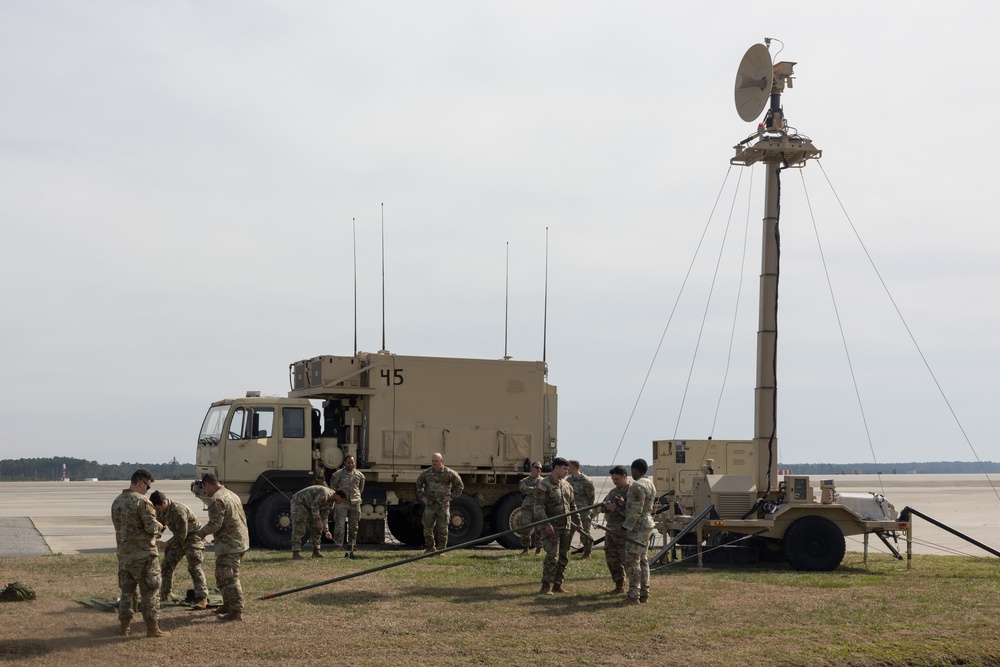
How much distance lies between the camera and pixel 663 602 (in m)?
12.7

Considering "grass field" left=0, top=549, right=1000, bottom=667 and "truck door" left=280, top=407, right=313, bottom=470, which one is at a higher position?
"truck door" left=280, top=407, right=313, bottom=470

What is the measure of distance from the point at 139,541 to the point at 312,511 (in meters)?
6.80

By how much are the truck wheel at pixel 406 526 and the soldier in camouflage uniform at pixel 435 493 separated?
2046 millimetres

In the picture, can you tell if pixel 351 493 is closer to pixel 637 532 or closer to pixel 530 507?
pixel 530 507

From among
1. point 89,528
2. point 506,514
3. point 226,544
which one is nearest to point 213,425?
point 506,514

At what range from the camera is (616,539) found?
42.8ft

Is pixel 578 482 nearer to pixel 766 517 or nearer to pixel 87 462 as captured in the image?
pixel 766 517

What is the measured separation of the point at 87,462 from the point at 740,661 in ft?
331

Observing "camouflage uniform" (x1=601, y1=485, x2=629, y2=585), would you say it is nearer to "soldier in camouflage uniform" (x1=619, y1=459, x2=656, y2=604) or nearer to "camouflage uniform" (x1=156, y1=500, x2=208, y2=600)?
"soldier in camouflage uniform" (x1=619, y1=459, x2=656, y2=604)

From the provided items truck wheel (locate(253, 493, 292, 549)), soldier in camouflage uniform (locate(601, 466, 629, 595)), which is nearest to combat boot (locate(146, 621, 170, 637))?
soldier in camouflage uniform (locate(601, 466, 629, 595))

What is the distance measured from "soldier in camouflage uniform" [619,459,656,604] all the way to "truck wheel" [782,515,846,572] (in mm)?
4049

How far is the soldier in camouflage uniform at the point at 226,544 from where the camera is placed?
36.7 ft

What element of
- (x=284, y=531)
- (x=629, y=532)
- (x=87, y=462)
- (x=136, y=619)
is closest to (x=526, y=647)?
(x=629, y=532)

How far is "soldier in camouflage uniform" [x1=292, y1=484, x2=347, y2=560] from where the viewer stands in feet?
55.7
